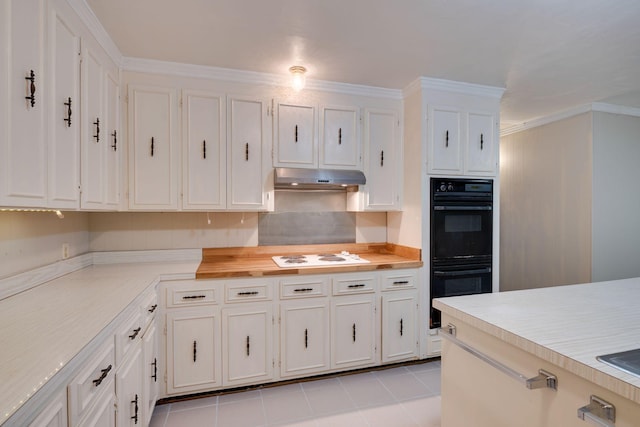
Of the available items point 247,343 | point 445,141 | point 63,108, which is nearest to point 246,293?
point 247,343

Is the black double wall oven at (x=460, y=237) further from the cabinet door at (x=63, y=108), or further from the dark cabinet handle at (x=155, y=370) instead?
the cabinet door at (x=63, y=108)

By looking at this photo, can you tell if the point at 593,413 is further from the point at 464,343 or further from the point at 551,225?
the point at 551,225

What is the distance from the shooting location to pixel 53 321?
1.24 meters

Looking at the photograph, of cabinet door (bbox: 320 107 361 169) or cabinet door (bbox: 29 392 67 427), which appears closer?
cabinet door (bbox: 29 392 67 427)

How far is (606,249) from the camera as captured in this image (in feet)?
11.1

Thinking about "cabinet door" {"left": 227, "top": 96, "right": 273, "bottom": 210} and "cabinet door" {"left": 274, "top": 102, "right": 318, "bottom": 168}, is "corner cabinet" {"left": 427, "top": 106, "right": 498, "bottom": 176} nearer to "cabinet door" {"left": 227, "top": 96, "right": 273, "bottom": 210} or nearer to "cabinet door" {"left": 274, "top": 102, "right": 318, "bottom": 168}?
"cabinet door" {"left": 274, "top": 102, "right": 318, "bottom": 168}

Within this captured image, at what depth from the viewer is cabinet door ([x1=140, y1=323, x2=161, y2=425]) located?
1781 mm

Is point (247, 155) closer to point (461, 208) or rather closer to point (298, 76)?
point (298, 76)

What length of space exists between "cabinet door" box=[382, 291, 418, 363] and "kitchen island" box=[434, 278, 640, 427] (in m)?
1.16

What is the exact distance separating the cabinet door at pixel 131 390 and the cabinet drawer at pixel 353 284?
141cm

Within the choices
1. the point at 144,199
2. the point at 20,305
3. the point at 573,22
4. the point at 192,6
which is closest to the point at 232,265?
the point at 144,199

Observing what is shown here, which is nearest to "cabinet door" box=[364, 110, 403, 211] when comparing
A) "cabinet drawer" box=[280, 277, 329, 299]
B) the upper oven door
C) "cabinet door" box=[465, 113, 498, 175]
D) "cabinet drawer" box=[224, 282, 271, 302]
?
the upper oven door

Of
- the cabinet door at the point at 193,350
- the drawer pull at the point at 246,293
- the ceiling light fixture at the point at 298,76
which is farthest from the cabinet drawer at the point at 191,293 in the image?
the ceiling light fixture at the point at 298,76

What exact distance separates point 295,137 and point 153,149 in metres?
1.12
